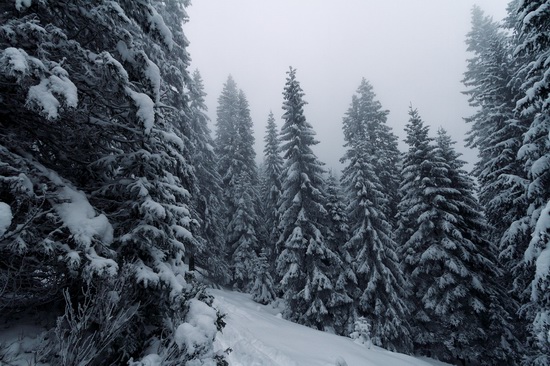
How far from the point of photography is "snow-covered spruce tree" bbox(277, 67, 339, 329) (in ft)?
53.5

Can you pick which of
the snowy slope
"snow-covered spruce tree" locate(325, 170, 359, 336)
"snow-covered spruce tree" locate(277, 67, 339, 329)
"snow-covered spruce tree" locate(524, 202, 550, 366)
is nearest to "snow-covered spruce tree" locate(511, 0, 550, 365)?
"snow-covered spruce tree" locate(524, 202, 550, 366)

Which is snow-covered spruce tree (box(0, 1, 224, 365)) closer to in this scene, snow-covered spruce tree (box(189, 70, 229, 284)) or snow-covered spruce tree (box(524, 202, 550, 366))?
snow-covered spruce tree (box(524, 202, 550, 366))

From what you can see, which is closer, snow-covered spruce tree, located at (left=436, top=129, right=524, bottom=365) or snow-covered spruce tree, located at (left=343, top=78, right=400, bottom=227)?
snow-covered spruce tree, located at (left=436, top=129, right=524, bottom=365)

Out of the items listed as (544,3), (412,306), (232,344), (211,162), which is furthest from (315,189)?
(544,3)

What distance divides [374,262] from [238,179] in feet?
→ 43.2

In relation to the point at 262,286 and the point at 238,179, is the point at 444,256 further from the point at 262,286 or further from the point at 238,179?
the point at 238,179

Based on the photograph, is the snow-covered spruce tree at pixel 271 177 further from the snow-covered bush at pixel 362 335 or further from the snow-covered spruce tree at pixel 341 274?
the snow-covered bush at pixel 362 335

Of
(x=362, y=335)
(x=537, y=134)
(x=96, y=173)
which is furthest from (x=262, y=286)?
(x=537, y=134)

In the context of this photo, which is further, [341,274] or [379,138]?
[379,138]

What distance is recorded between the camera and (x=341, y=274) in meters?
17.2

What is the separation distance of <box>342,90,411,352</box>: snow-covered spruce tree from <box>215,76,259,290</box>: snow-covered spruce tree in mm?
8838

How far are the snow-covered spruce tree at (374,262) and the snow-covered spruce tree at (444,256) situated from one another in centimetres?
125

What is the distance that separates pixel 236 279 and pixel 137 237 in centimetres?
2060

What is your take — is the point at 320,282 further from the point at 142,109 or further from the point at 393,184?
the point at 142,109
